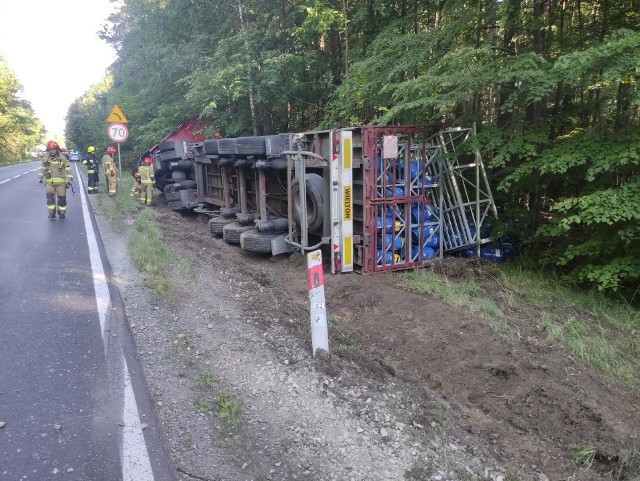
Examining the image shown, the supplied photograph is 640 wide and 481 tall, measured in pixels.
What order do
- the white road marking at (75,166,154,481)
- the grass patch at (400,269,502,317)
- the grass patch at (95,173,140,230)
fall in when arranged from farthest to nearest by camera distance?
the grass patch at (95,173,140,230) → the grass patch at (400,269,502,317) → the white road marking at (75,166,154,481)

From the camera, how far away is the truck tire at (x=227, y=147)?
29.9 ft

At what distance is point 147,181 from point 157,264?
915 cm

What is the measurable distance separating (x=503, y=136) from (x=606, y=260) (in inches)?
92.1

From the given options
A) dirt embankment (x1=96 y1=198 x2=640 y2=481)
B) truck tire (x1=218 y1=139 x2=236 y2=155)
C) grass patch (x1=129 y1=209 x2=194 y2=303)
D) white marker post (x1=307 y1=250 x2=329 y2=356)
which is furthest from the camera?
truck tire (x1=218 y1=139 x2=236 y2=155)

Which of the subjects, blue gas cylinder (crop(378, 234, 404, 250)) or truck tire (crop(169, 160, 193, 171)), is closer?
blue gas cylinder (crop(378, 234, 404, 250))

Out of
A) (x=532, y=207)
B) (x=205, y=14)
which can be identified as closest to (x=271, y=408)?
(x=532, y=207)

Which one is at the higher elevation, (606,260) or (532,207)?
(532,207)

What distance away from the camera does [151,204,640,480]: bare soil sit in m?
3.27

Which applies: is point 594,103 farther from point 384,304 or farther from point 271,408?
point 271,408

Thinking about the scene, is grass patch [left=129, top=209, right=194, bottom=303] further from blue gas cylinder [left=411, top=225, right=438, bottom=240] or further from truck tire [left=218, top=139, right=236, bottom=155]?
blue gas cylinder [left=411, top=225, right=438, bottom=240]

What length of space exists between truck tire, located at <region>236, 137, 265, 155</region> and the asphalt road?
317 centimetres

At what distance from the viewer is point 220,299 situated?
18.3 feet

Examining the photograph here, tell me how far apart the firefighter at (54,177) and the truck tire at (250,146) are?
4970mm

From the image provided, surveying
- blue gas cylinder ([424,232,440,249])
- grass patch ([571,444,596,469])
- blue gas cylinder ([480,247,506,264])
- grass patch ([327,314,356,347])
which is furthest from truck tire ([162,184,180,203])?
grass patch ([571,444,596,469])
